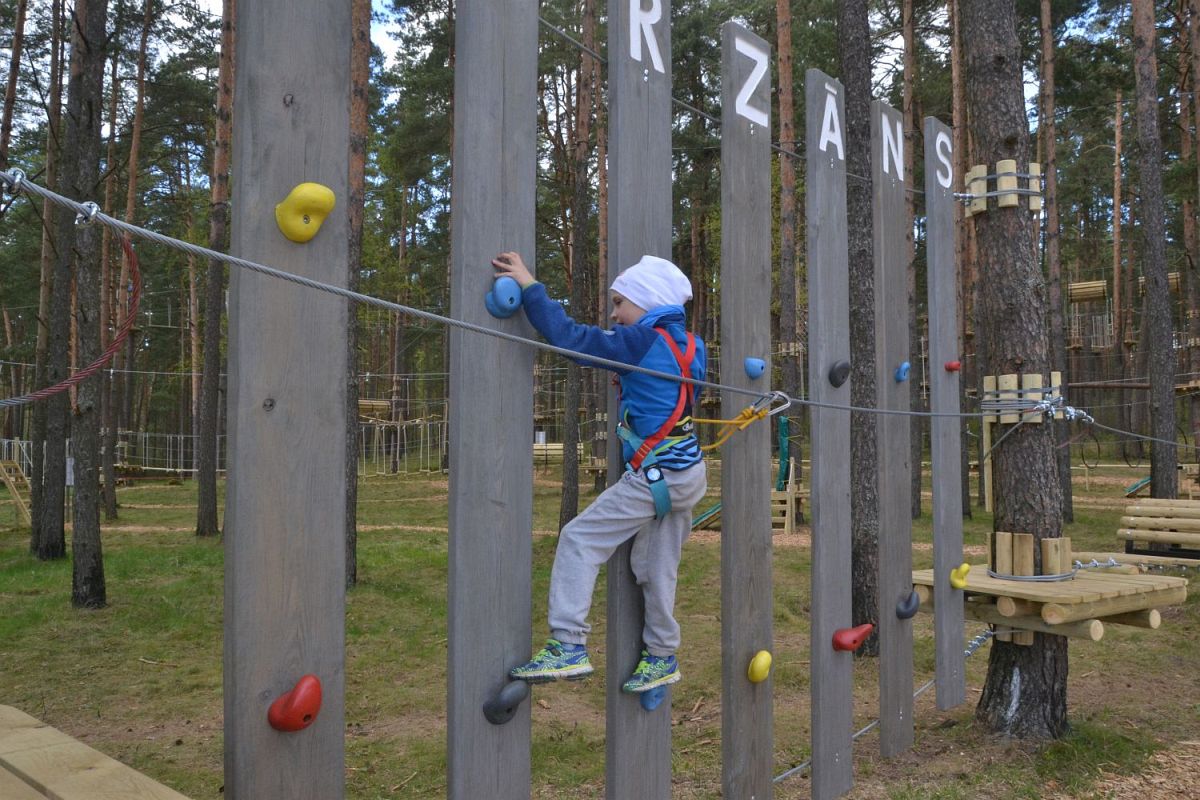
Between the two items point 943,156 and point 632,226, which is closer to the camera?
point 632,226

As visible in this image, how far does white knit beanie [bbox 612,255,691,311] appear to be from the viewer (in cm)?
279

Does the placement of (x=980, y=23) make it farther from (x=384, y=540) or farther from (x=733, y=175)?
(x=384, y=540)

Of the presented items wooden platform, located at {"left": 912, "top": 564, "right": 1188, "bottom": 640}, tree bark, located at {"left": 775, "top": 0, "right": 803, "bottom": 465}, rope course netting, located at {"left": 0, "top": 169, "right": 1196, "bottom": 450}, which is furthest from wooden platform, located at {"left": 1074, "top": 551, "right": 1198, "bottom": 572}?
tree bark, located at {"left": 775, "top": 0, "right": 803, "bottom": 465}

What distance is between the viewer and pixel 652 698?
9.48 feet

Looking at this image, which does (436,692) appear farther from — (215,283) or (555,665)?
(215,283)

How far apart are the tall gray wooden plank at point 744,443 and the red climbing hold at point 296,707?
1.66 meters

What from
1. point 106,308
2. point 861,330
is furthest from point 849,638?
point 106,308

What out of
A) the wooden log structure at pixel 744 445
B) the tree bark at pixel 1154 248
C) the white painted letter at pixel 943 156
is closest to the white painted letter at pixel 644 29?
the wooden log structure at pixel 744 445

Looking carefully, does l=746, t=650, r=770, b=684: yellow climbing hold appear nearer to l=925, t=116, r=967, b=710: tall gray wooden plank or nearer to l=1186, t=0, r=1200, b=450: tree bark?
l=925, t=116, r=967, b=710: tall gray wooden plank

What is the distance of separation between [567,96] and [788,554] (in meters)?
19.1

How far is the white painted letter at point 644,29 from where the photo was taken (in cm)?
292

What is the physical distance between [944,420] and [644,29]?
276 centimetres

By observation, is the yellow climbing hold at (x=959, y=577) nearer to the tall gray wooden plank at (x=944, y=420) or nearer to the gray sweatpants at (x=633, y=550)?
the tall gray wooden plank at (x=944, y=420)

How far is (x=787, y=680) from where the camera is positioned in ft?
21.0
